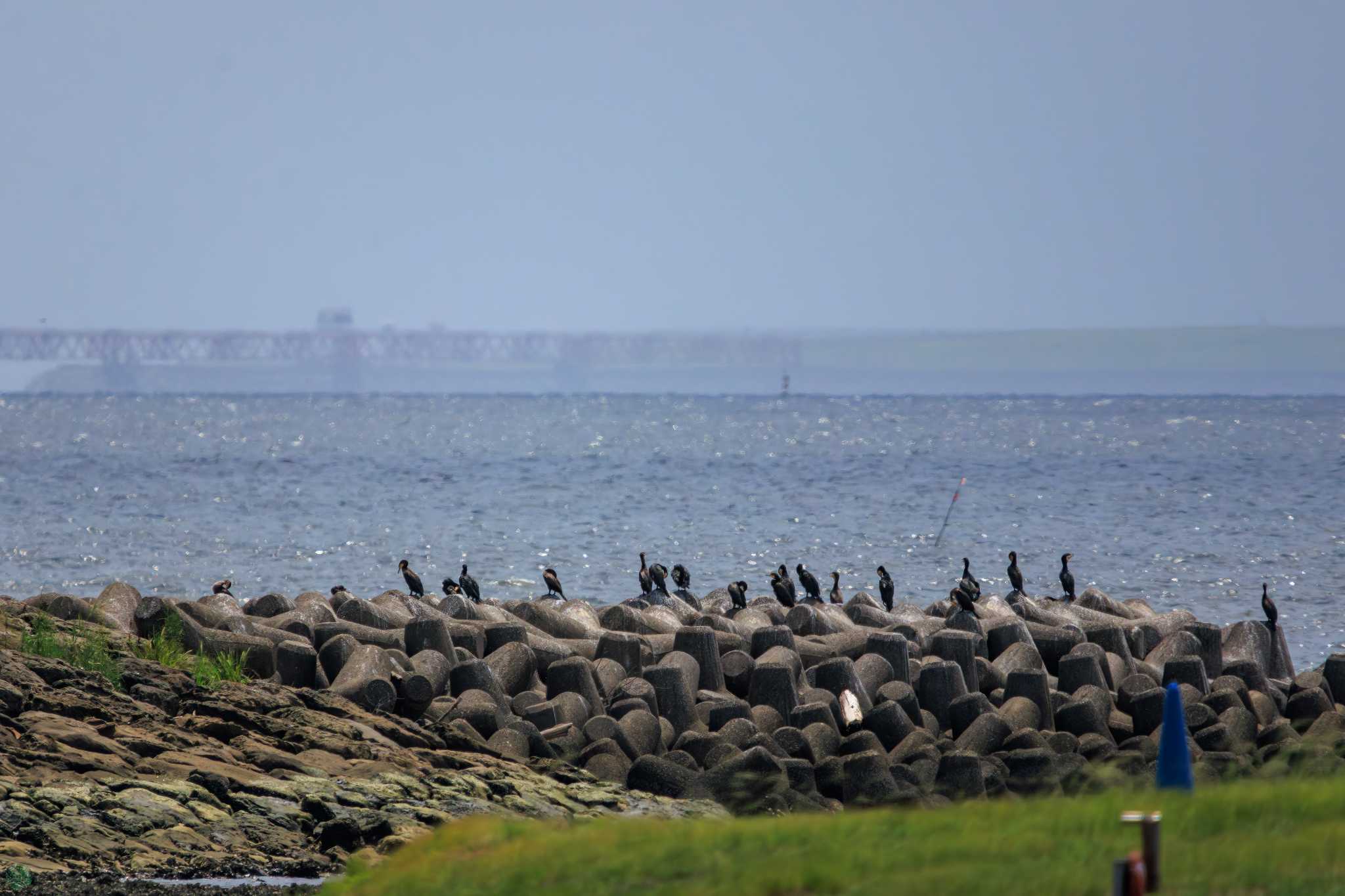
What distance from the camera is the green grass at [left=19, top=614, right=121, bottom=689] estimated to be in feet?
41.1

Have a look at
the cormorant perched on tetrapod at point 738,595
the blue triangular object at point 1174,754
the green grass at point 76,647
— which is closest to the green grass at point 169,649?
the green grass at point 76,647

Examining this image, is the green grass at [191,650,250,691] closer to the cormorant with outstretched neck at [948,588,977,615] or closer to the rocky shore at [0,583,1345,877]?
the rocky shore at [0,583,1345,877]

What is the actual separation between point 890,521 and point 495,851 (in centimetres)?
3457

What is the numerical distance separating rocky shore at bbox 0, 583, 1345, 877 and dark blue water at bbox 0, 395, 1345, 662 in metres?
7.73

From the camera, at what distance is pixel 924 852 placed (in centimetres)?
707

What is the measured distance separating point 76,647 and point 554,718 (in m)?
3.88

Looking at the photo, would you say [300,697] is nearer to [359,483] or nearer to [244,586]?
[244,586]

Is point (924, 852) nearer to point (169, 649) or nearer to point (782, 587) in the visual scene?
point (169, 649)

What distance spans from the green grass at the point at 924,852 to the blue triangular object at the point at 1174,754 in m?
0.12

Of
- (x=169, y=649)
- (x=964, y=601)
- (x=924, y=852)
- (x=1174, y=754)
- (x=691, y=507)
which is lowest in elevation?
(x=691, y=507)

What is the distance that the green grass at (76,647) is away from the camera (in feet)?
41.1

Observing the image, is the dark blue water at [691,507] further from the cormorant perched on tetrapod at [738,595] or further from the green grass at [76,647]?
the green grass at [76,647]

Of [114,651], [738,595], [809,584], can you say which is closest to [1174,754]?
[114,651]

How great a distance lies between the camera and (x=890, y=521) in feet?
137
